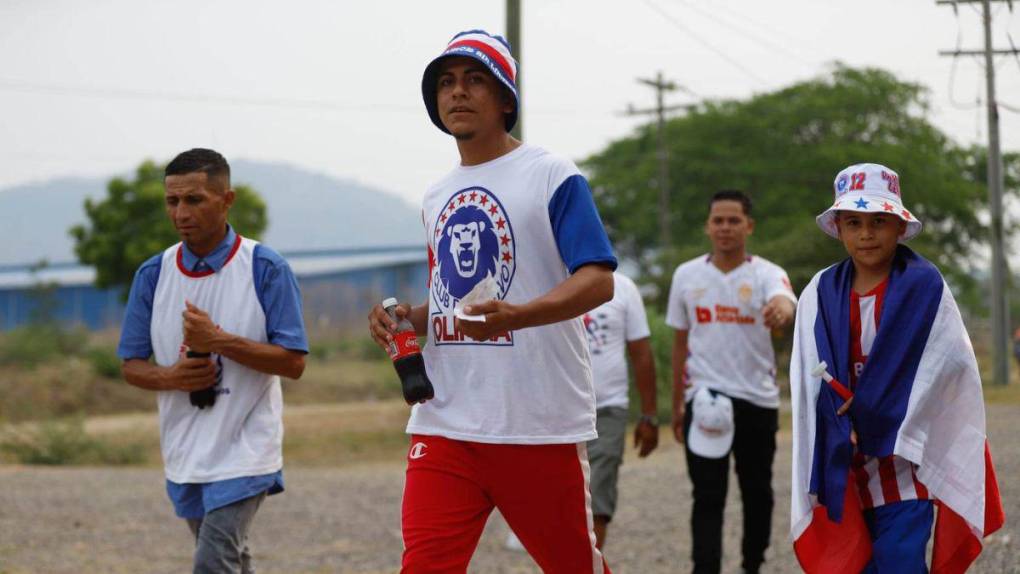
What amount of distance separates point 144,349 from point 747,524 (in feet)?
12.7

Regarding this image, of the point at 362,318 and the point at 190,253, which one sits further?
the point at 362,318

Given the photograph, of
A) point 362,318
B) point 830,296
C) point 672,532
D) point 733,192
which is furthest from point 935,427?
→ point 362,318

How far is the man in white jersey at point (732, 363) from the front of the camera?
773 cm

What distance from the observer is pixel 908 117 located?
4909 cm

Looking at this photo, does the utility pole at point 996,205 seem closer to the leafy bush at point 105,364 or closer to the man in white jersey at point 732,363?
the leafy bush at point 105,364

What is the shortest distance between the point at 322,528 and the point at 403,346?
747cm

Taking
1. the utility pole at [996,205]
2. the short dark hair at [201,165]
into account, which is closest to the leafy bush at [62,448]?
the short dark hair at [201,165]

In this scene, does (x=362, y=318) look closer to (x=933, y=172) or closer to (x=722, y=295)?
(x=933, y=172)

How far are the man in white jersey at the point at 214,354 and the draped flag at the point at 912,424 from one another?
2.08 metres

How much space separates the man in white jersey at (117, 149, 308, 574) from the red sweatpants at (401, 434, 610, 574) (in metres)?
1.18

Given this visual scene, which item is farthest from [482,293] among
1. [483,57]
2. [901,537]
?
[901,537]

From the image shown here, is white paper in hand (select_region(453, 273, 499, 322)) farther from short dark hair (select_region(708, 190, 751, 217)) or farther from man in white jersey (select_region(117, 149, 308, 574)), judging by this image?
short dark hair (select_region(708, 190, 751, 217))

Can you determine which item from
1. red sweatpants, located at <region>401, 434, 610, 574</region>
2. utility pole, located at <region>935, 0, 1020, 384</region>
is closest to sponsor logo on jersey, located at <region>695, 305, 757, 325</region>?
red sweatpants, located at <region>401, 434, 610, 574</region>

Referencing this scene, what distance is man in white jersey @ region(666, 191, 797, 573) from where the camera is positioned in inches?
305
